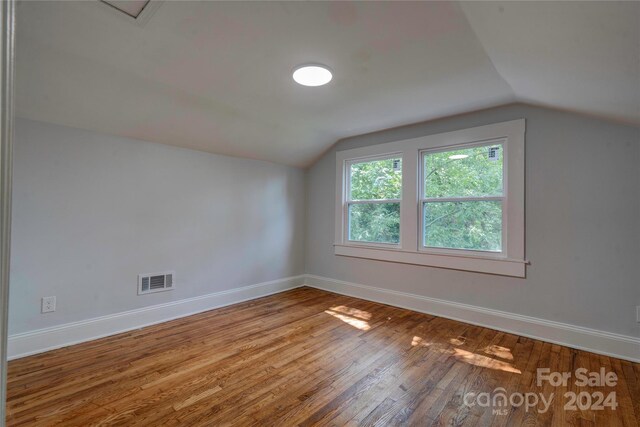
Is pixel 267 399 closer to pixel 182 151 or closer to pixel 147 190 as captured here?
pixel 147 190

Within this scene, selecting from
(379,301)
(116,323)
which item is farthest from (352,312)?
(116,323)

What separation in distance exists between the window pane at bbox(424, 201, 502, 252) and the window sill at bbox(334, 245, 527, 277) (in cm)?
14

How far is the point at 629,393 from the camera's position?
1.96 m

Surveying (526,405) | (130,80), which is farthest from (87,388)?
(526,405)

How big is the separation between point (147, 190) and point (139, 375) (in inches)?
69.7

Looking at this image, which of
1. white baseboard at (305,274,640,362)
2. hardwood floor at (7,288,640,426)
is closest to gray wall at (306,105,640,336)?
white baseboard at (305,274,640,362)

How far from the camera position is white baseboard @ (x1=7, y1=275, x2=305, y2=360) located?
2371 mm

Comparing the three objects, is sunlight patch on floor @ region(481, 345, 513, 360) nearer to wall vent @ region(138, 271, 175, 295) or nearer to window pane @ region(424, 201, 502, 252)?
window pane @ region(424, 201, 502, 252)

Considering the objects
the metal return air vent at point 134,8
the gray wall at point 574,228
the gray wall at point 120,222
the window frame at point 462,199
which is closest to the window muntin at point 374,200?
the window frame at point 462,199

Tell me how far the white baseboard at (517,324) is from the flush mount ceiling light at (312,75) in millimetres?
2666

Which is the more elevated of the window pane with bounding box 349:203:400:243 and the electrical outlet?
the window pane with bounding box 349:203:400:243

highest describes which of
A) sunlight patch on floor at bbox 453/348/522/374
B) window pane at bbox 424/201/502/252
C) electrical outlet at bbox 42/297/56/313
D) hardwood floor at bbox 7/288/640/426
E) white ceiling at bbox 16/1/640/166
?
white ceiling at bbox 16/1/640/166

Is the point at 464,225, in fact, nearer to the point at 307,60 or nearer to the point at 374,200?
the point at 374,200

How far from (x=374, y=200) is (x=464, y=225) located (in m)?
1.21
